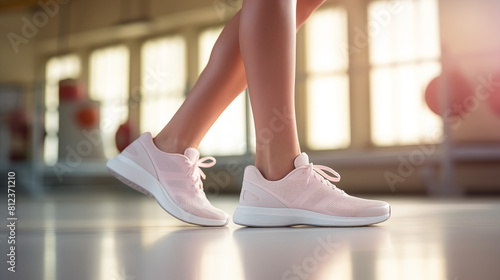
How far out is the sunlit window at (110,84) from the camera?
5703mm

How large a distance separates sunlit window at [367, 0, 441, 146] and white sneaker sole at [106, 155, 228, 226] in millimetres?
3586

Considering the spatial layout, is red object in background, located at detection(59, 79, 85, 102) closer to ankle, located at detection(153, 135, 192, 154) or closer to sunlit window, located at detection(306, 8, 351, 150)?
sunlit window, located at detection(306, 8, 351, 150)

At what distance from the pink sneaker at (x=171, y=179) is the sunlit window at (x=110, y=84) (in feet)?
15.7

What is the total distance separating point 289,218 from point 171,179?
0.21m

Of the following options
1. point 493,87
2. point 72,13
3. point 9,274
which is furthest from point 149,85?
point 9,274

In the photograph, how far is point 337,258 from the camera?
1.56 ft

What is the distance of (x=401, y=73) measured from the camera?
4.31 metres

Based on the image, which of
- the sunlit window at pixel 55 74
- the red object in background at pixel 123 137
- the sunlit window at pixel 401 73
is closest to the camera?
the sunlit window at pixel 401 73

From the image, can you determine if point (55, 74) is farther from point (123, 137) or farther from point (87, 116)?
point (123, 137)

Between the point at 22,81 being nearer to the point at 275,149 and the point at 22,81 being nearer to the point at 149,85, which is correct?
the point at 149,85

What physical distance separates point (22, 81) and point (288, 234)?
6.34 m

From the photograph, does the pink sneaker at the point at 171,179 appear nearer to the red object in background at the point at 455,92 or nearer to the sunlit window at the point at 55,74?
the red object in background at the point at 455,92

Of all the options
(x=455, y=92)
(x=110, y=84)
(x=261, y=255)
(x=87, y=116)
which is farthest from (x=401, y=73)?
(x=261, y=255)

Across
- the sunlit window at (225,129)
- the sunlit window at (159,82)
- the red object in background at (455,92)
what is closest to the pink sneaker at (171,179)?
the red object in background at (455,92)
